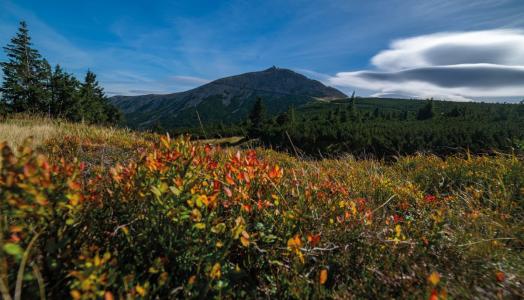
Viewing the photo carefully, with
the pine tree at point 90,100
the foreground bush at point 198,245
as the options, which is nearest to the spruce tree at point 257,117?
the pine tree at point 90,100

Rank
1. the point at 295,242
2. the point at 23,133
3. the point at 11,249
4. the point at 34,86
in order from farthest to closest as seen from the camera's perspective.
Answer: the point at 34,86 → the point at 23,133 → the point at 295,242 → the point at 11,249

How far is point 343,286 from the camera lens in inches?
69.3

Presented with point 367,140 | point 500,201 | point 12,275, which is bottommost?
point 367,140

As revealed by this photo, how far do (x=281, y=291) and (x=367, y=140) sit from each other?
77683mm

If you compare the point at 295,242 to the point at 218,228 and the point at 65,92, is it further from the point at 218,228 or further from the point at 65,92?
the point at 65,92

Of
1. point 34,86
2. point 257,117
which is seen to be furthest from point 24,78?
point 257,117

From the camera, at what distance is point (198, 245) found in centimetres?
172

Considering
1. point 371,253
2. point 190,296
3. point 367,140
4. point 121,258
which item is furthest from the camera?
point 367,140

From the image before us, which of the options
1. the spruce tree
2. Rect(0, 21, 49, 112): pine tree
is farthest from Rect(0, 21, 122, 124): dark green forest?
the spruce tree

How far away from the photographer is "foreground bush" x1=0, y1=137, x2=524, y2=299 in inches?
51.8

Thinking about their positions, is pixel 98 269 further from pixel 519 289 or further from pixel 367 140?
pixel 367 140

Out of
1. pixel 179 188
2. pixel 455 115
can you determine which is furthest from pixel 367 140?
pixel 179 188

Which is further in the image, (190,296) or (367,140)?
(367,140)

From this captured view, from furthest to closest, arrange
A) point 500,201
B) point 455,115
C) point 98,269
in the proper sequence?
point 455,115 < point 500,201 < point 98,269
